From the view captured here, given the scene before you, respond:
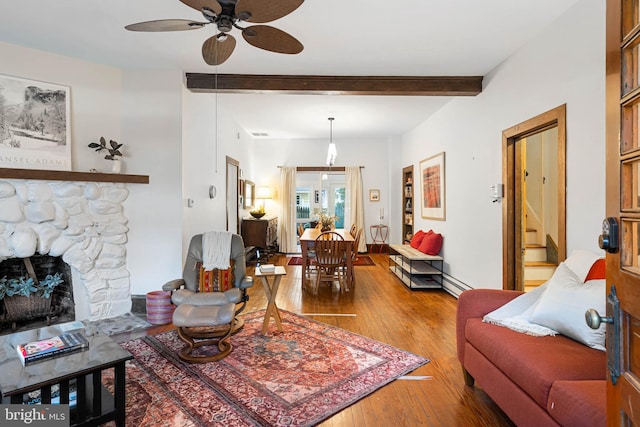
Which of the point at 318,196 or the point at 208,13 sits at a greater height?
the point at 208,13

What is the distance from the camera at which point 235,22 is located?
2154mm

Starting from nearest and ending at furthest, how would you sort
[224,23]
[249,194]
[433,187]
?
[224,23] < [433,187] < [249,194]

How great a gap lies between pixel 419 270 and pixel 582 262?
2960 millimetres

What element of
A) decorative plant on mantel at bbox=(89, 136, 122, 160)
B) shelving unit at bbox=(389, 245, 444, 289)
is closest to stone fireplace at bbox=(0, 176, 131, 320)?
decorative plant on mantel at bbox=(89, 136, 122, 160)

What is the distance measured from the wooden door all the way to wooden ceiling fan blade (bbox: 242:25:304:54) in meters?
1.73

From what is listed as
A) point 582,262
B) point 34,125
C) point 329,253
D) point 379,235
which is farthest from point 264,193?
point 582,262

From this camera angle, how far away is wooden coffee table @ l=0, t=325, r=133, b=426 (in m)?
1.54

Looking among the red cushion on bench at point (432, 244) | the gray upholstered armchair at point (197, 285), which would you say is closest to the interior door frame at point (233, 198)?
the gray upholstered armchair at point (197, 285)

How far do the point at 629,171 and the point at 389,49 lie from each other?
2798mm

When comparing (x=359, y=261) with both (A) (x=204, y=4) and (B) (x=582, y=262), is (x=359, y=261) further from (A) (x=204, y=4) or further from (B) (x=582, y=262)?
(A) (x=204, y=4)

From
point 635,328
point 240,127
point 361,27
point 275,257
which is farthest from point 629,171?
Result: point 275,257

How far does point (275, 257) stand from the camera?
7.67m

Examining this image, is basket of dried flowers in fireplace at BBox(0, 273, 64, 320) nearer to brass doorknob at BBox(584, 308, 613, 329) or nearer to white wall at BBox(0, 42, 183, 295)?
white wall at BBox(0, 42, 183, 295)

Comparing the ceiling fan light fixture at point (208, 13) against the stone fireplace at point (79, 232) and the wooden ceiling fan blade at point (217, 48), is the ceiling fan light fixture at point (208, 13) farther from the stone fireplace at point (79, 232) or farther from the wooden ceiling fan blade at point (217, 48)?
the stone fireplace at point (79, 232)
